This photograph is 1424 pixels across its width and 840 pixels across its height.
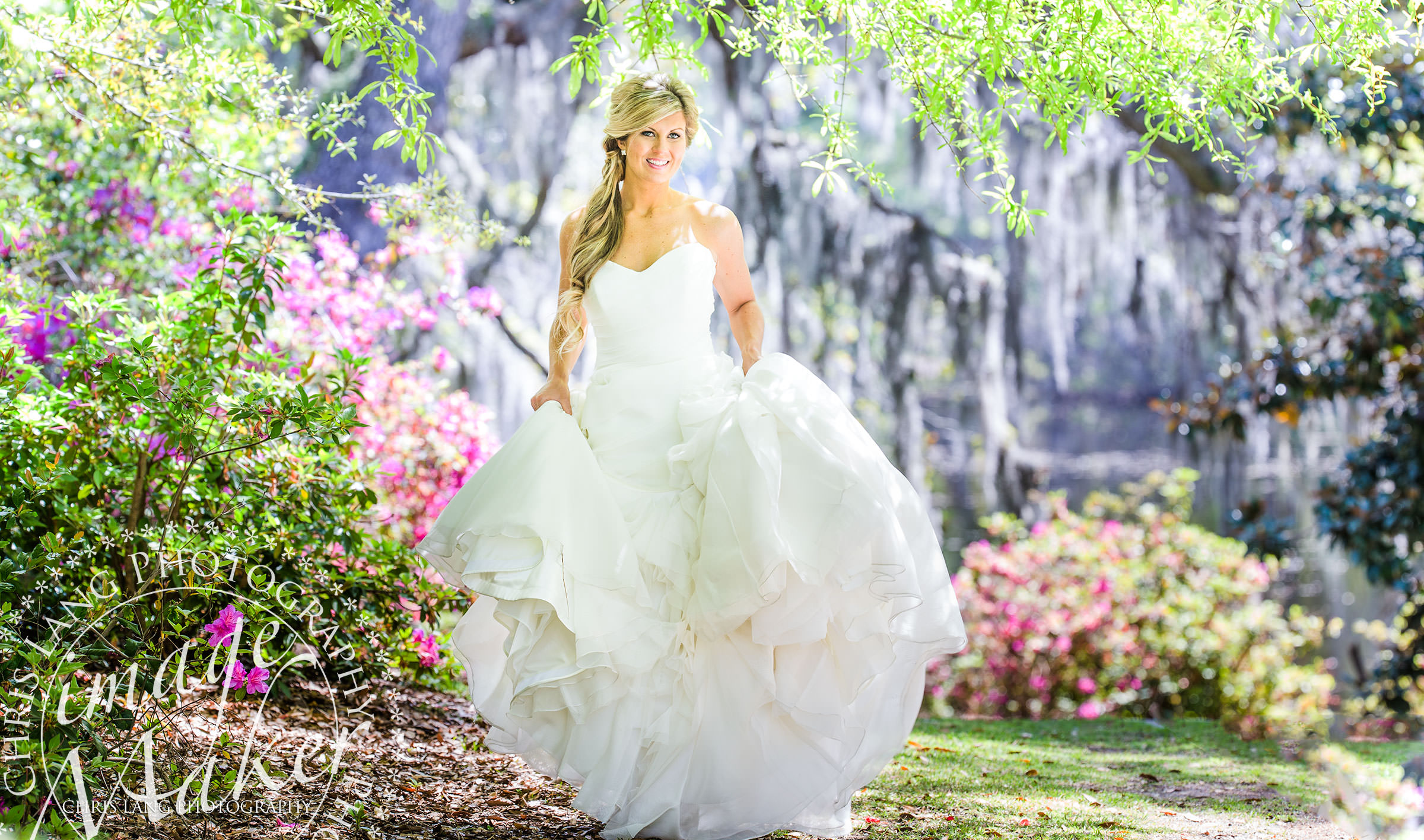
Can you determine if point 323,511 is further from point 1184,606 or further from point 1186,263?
point 1186,263

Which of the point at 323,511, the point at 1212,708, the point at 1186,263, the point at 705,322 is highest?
the point at 1186,263

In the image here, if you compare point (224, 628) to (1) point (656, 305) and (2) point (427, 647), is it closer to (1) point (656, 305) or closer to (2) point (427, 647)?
(2) point (427, 647)

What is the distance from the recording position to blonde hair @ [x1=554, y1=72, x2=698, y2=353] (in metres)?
3.06

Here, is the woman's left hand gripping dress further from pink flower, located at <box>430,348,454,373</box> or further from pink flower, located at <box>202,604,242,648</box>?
pink flower, located at <box>430,348,454,373</box>

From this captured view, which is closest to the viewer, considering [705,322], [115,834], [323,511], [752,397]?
[115,834]

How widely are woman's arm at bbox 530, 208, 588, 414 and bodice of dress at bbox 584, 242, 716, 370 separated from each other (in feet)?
0.46

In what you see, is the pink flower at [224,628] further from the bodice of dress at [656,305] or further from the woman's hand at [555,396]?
the bodice of dress at [656,305]

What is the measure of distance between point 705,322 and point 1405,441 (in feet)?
15.7

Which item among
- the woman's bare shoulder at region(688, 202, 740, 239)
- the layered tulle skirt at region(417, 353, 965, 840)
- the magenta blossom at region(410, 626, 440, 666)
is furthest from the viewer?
the magenta blossom at region(410, 626, 440, 666)

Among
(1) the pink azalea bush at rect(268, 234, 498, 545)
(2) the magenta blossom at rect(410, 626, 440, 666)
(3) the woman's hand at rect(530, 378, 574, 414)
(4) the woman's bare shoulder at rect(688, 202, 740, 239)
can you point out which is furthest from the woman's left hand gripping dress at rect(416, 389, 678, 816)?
(1) the pink azalea bush at rect(268, 234, 498, 545)

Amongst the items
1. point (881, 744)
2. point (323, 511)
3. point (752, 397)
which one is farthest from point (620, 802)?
point (323, 511)

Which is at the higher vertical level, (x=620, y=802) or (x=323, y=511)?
(x=323, y=511)

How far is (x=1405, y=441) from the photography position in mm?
5977

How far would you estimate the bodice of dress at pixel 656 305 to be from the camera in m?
3.06
